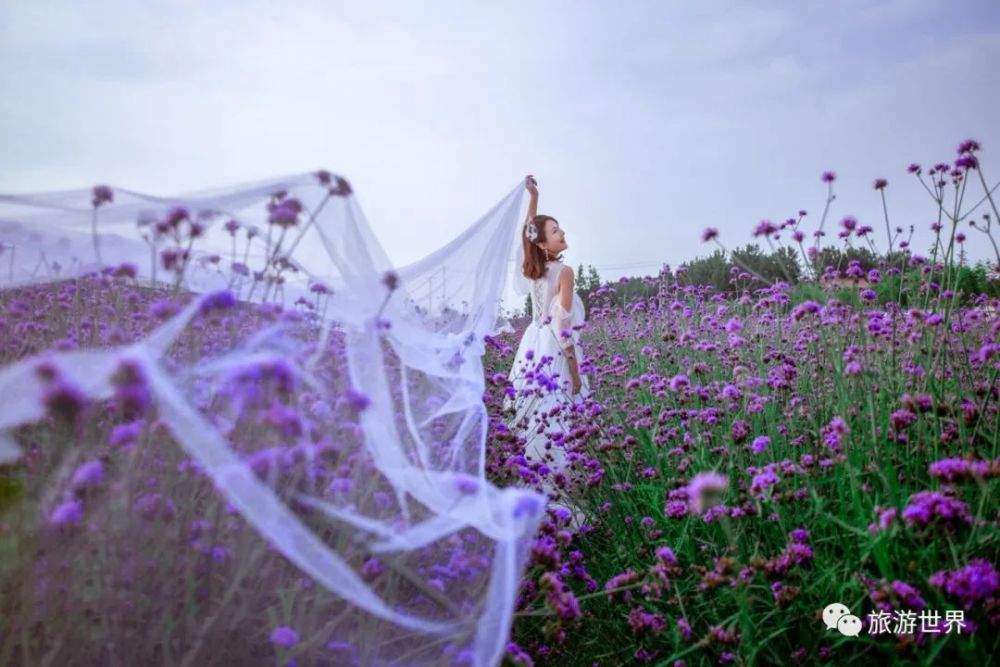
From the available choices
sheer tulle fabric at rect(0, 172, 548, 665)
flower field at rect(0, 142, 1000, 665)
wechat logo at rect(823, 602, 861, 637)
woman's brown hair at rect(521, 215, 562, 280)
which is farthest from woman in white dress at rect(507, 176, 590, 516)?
wechat logo at rect(823, 602, 861, 637)

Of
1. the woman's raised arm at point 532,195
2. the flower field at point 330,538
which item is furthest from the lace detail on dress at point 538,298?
the flower field at point 330,538

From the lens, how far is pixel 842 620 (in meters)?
1.79

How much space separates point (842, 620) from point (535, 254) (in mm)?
3778

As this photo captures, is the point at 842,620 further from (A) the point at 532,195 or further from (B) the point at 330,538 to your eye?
(A) the point at 532,195

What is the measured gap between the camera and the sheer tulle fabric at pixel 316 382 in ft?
4.20

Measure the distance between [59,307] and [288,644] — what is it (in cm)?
151

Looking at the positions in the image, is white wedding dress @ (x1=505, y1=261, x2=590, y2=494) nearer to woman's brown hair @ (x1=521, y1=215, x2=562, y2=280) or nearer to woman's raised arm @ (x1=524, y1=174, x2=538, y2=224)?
woman's brown hair @ (x1=521, y1=215, x2=562, y2=280)

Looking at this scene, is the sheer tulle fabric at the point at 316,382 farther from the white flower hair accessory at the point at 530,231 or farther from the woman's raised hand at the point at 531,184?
the white flower hair accessory at the point at 530,231

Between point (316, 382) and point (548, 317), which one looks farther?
point (548, 317)

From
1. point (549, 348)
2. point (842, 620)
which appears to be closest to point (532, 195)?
point (549, 348)

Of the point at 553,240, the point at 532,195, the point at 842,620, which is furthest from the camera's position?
the point at 553,240

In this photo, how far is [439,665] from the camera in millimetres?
1599

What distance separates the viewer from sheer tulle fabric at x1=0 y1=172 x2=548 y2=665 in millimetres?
1281

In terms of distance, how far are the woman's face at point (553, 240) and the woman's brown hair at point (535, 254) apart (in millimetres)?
30
